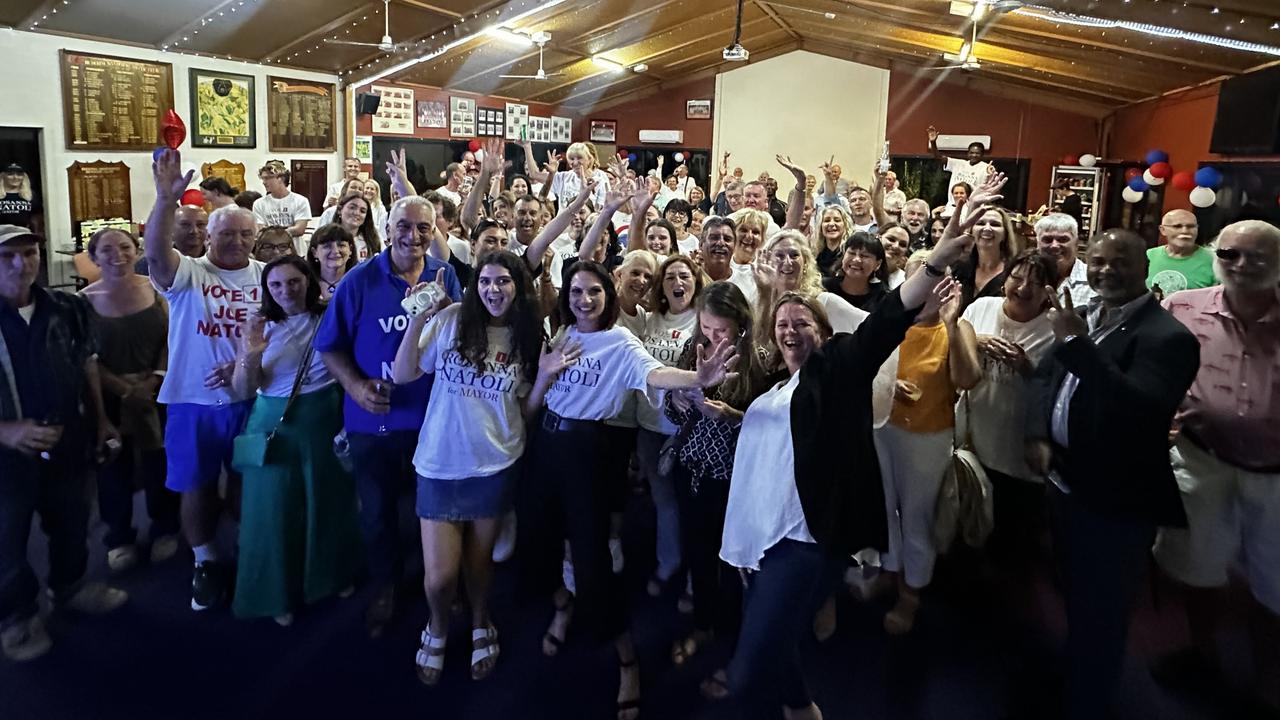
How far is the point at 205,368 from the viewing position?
3166 mm

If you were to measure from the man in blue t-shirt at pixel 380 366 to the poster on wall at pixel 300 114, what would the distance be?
20.4ft

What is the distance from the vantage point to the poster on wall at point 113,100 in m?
6.18

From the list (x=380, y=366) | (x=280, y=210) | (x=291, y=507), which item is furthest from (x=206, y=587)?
(x=280, y=210)

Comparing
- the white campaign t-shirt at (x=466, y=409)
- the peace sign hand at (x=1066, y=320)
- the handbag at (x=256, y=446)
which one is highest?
the peace sign hand at (x=1066, y=320)

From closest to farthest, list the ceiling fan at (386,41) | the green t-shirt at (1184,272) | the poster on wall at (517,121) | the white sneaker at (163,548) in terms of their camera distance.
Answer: the white sneaker at (163,548), the green t-shirt at (1184,272), the ceiling fan at (386,41), the poster on wall at (517,121)

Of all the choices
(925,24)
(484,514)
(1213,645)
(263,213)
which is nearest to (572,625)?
(484,514)

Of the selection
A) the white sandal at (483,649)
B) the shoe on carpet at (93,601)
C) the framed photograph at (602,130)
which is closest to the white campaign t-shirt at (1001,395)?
the white sandal at (483,649)

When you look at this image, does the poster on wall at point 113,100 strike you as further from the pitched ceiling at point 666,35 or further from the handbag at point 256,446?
the handbag at point 256,446

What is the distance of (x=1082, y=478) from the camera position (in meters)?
2.38

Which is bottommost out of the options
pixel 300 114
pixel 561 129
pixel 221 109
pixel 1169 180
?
pixel 1169 180

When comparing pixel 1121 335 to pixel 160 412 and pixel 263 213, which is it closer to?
pixel 160 412

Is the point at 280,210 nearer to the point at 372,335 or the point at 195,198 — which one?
the point at 195,198

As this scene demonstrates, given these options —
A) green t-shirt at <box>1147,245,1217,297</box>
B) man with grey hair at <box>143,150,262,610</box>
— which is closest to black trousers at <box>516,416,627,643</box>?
man with grey hair at <box>143,150,262,610</box>

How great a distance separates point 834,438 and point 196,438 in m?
Result: 2.46
